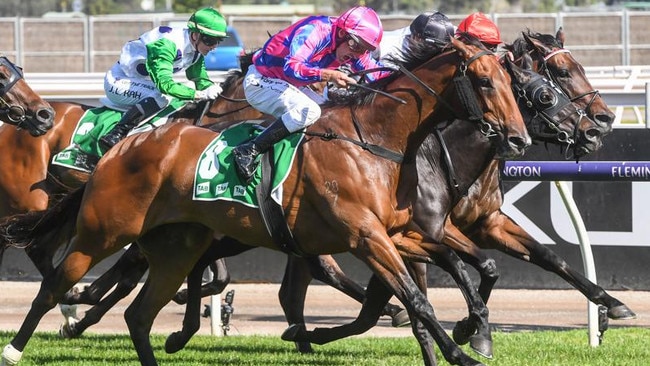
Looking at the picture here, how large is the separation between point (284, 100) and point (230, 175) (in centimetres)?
51

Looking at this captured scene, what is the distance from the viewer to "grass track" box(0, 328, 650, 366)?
698cm

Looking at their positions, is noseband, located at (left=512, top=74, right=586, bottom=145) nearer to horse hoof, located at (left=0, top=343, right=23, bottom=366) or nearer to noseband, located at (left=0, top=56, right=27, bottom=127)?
noseband, located at (left=0, top=56, right=27, bottom=127)

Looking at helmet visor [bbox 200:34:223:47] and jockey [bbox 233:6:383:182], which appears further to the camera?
helmet visor [bbox 200:34:223:47]

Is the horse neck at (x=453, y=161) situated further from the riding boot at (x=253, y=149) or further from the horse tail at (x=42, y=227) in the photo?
the horse tail at (x=42, y=227)

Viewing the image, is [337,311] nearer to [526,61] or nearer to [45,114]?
[526,61]

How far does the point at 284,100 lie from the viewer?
6305 mm

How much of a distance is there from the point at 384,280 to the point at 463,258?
4.01 feet

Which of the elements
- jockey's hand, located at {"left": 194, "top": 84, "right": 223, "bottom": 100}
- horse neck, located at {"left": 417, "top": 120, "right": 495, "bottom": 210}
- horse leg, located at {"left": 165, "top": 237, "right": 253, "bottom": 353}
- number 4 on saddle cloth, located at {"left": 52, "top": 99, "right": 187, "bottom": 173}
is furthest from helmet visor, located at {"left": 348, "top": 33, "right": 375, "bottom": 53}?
number 4 on saddle cloth, located at {"left": 52, "top": 99, "right": 187, "bottom": 173}

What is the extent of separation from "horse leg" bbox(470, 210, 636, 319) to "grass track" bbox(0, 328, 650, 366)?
0.36 m

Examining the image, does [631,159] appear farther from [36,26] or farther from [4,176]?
[36,26]

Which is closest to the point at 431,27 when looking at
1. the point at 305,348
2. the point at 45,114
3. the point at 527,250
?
the point at 527,250

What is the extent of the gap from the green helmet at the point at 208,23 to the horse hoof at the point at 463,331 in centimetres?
257

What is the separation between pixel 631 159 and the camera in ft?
30.7

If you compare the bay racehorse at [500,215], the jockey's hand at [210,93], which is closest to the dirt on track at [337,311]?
the bay racehorse at [500,215]
